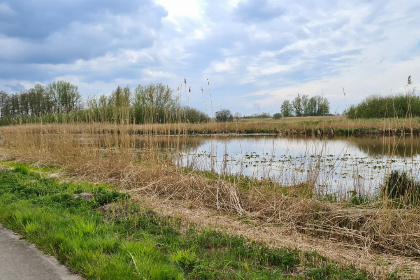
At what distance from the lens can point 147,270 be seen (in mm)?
3135

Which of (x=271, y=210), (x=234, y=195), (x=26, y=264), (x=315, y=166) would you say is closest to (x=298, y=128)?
(x=315, y=166)

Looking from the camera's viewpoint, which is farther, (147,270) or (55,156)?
(55,156)

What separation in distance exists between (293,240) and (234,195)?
77.6 inches

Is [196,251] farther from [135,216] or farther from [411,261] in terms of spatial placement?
[411,261]

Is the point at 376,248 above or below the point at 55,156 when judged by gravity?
below

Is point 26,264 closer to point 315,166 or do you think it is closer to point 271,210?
point 271,210

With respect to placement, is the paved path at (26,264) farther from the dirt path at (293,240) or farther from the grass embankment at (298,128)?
the grass embankment at (298,128)

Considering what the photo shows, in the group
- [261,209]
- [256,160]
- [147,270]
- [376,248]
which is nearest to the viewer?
[147,270]

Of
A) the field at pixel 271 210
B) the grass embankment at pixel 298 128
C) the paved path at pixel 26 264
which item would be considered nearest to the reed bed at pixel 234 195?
the field at pixel 271 210

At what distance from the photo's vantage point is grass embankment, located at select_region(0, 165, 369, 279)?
322 centimetres

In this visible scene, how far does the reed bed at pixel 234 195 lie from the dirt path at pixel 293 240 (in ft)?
0.73

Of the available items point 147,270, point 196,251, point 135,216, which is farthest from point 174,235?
point 147,270

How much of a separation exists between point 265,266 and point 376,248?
2293 millimetres

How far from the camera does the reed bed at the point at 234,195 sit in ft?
16.1
